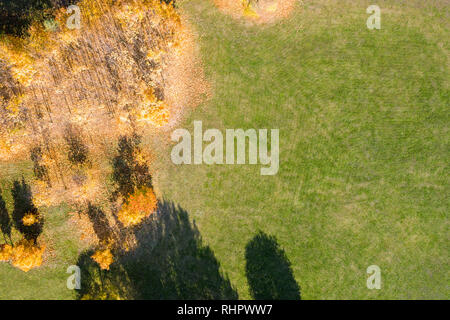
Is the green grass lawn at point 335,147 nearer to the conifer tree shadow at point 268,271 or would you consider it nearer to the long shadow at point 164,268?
the conifer tree shadow at point 268,271

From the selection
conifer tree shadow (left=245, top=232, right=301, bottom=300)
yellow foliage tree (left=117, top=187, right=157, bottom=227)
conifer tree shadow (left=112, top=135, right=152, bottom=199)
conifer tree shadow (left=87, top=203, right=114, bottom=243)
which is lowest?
conifer tree shadow (left=245, top=232, right=301, bottom=300)

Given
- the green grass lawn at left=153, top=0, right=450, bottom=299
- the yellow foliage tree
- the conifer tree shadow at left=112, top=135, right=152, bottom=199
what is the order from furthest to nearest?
the conifer tree shadow at left=112, top=135, right=152, bottom=199 < the green grass lawn at left=153, top=0, right=450, bottom=299 < the yellow foliage tree

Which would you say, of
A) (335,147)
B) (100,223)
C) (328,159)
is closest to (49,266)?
(100,223)

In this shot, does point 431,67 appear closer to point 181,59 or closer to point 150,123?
point 181,59

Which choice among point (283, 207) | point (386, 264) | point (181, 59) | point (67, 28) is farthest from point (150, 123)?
point (386, 264)

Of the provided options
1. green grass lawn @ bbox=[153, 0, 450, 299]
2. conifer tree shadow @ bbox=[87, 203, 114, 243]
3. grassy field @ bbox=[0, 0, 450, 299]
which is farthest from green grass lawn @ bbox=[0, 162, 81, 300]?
green grass lawn @ bbox=[153, 0, 450, 299]

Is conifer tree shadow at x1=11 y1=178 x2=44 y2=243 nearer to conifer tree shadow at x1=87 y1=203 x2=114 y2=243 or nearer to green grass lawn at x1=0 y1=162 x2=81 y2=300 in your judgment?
green grass lawn at x1=0 y1=162 x2=81 y2=300
